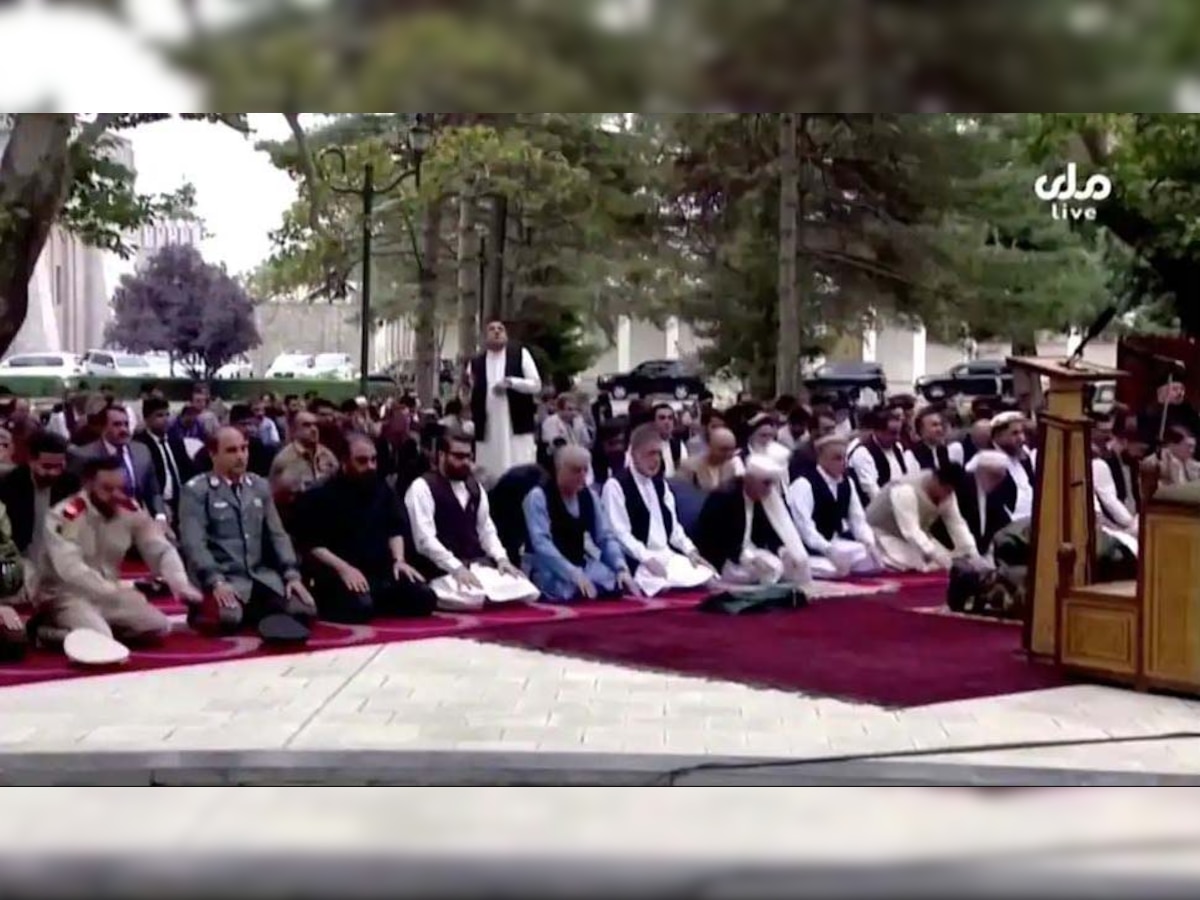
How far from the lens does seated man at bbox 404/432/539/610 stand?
751cm

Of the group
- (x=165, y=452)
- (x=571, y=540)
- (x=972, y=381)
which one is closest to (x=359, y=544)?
(x=571, y=540)

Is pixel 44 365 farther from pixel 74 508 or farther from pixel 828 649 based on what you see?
pixel 828 649

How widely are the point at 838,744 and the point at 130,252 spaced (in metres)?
3.04

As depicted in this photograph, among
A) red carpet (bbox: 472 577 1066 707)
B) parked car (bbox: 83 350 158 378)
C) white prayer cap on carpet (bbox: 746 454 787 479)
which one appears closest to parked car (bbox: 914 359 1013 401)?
white prayer cap on carpet (bbox: 746 454 787 479)

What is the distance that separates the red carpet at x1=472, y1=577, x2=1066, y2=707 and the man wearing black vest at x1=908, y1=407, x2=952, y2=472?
1.98 feet

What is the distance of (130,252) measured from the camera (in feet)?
21.4

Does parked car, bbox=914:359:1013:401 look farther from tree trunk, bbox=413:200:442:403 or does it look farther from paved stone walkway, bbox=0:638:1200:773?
tree trunk, bbox=413:200:442:403

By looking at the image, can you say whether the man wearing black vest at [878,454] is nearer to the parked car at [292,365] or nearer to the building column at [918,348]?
the building column at [918,348]

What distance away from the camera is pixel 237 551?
7211mm

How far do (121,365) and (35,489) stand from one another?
60cm

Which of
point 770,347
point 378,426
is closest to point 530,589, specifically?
point 378,426

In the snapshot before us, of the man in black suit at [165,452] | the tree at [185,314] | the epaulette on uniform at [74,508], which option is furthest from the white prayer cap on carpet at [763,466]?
the epaulette on uniform at [74,508]

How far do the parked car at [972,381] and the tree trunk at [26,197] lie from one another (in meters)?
3.26

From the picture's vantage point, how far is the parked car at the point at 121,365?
660 centimetres
